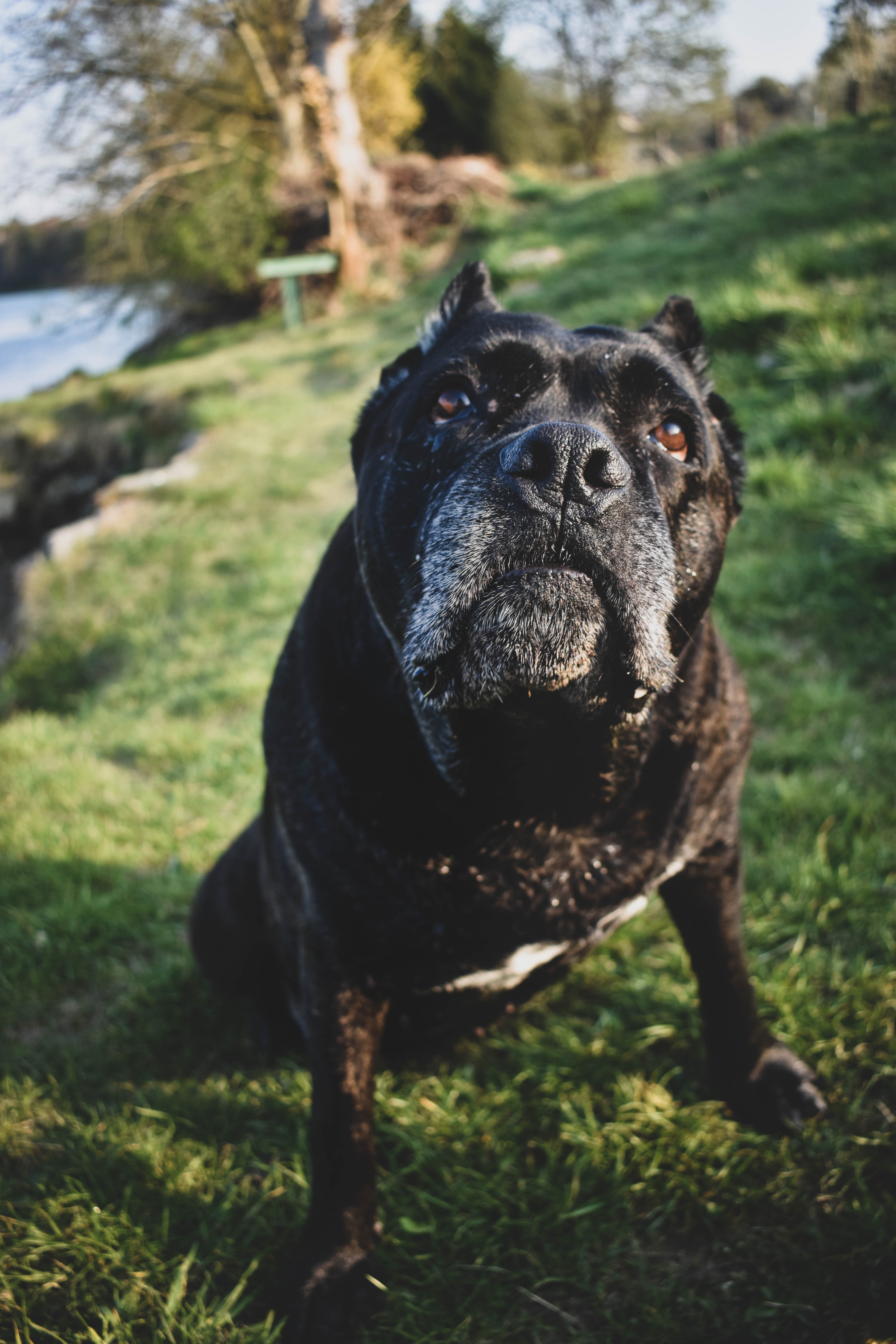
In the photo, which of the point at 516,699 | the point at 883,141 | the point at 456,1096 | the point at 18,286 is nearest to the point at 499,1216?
the point at 456,1096

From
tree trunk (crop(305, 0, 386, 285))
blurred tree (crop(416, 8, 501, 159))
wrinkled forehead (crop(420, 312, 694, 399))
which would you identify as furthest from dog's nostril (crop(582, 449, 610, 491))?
blurred tree (crop(416, 8, 501, 159))

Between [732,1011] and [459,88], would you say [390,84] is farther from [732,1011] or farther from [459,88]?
[732,1011]

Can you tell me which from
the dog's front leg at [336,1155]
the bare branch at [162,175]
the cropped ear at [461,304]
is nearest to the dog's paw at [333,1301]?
the dog's front leg at [336,1155]

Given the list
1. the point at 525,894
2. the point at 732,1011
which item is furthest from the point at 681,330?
the point at 732,1011

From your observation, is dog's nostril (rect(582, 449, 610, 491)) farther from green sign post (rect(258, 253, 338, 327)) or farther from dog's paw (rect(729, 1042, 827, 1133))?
green sign post (rect(258, 253, 338, 327))

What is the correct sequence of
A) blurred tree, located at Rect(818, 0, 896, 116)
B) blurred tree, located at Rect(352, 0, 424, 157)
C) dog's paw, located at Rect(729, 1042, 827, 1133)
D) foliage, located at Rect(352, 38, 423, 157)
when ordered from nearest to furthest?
dog's paw, located at Rect(729, 1042, 827, 1133)
blurred tree, located at Rect(818, 0, 896, 116)
blurred tree, located at Rect(352, 0, 424, 157)
foliage, located at Rect(352, 38, 423, 157)

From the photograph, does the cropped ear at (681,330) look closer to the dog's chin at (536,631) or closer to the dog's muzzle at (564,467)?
the dog's muzzle at (564,467)

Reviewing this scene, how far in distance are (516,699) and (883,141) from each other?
9388 millimetres

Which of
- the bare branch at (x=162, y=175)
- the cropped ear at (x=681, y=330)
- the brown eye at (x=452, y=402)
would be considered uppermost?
the bare branch at (x=162, y=175)

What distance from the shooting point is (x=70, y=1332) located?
161 centimetres

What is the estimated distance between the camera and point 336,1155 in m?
1.66

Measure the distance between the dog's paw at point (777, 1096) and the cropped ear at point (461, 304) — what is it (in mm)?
1828

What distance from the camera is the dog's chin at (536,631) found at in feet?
4.05

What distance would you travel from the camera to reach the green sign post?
10.7m
